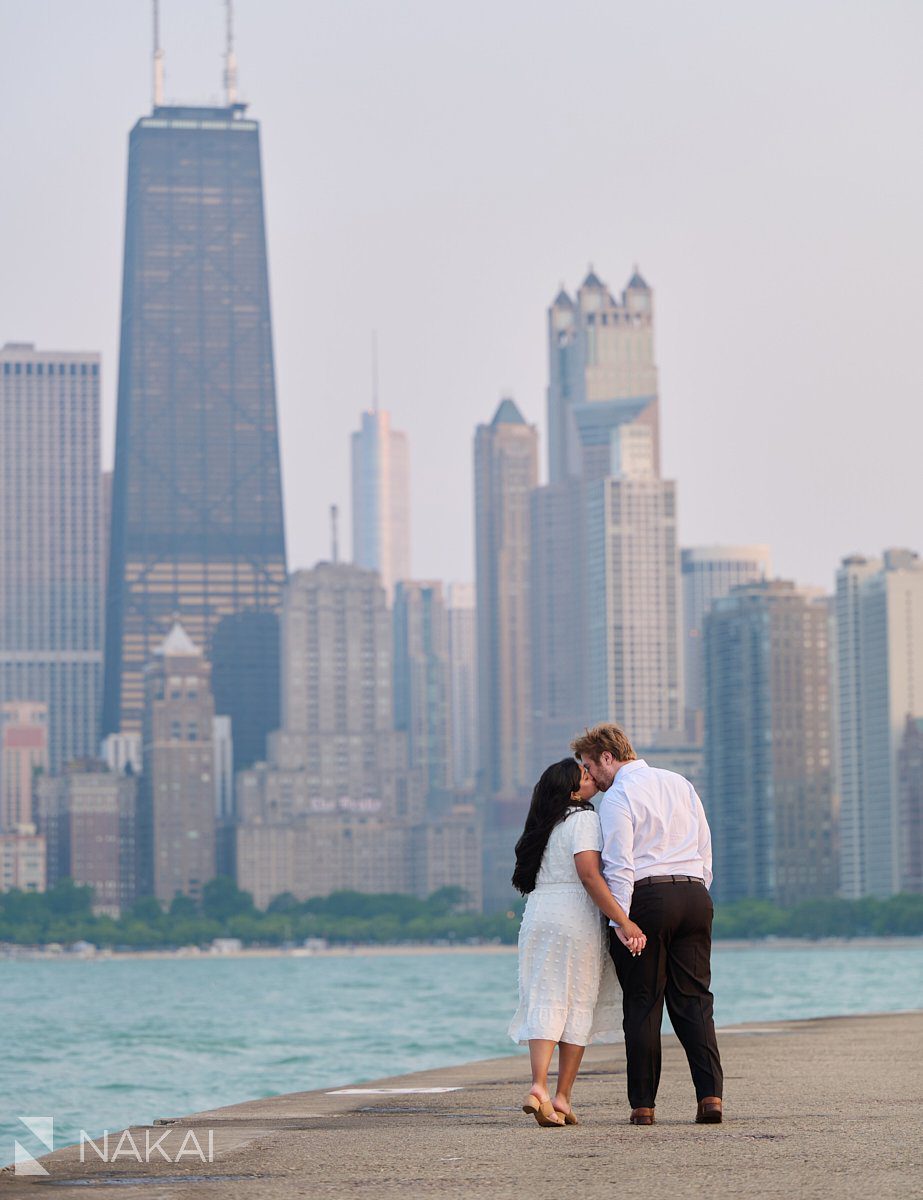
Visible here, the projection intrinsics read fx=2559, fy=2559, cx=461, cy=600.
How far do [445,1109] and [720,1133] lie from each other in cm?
310

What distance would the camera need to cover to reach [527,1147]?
1351 cm

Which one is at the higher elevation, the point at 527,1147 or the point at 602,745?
the point at 602,745

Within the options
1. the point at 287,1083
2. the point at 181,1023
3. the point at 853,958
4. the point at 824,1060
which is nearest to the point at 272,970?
the point at 853,958

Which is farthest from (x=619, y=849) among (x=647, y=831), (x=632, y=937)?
(x=632, y=937)

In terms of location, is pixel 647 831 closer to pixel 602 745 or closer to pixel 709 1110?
pixel 602 745

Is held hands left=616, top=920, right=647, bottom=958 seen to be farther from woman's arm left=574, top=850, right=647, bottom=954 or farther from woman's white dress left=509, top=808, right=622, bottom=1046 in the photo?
woman's white dress left=509, top=808, right=622, bottom=1046

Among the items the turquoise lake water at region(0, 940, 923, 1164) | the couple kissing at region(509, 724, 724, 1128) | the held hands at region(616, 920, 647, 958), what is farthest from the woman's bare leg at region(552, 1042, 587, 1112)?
the turquoise lake water at region(0, 940, 923, 1164)

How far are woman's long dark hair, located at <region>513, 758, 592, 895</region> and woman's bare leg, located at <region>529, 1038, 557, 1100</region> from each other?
2.99 ft

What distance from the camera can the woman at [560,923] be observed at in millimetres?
15141

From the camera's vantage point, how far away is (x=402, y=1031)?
72.2 meters

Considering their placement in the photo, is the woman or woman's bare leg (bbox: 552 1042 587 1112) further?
the woman

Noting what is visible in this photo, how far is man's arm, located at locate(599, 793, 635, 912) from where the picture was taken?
1496cm

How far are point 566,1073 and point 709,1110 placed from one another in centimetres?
90

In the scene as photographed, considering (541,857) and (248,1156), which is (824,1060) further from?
Result: (248,1156)
